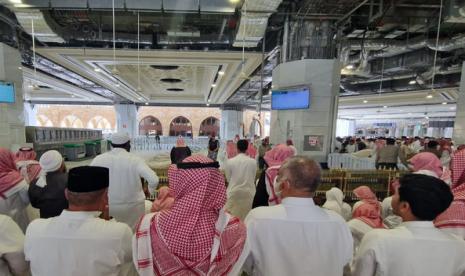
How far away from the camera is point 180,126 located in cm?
2738


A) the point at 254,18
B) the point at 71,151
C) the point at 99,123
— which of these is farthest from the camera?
the point at 99,123

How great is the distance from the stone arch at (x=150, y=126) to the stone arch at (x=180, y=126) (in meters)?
1.34

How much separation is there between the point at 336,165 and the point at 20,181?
5519 mm

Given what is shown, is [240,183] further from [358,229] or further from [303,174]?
[303,174]

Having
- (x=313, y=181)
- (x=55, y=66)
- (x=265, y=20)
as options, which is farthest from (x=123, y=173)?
(x=55, y=66)

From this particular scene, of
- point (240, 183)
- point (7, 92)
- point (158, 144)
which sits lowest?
point (158, 144)

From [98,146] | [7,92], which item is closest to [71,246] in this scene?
[7,92]

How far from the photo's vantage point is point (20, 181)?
6.88 ft

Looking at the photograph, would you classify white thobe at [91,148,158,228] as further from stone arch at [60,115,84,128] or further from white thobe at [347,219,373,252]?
stone arch at [60,115,84,128]

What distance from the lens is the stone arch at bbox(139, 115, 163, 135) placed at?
27.0m

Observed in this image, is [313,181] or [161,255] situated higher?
[313,181]

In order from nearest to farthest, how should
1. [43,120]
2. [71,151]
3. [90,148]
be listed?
1. [71,151]
2. [90,148]
3. [43,120]

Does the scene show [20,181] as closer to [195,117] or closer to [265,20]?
[265,20]

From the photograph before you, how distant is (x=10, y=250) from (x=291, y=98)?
17.4ft
